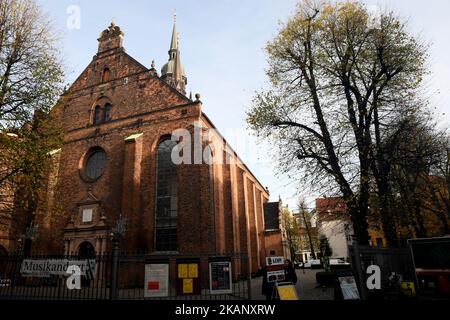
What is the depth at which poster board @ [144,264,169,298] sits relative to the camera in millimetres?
9902

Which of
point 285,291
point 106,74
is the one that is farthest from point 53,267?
point 106,74

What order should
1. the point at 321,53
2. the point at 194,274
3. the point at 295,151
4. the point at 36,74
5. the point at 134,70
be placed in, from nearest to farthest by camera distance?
the point at 194,274
the point at 36,74
the point at 295,151
the point at 321,53
the point at 134,70

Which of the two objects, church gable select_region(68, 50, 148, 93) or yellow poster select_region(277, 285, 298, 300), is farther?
church gable select_region(68, 50, 148, 93)

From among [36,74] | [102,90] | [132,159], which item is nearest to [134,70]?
[102,90]

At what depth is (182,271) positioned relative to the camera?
9.99 m

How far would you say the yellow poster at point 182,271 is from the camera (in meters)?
9.95

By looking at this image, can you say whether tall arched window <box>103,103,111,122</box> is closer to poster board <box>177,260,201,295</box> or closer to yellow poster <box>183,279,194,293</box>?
poster board <box>177,260,201,295</box>

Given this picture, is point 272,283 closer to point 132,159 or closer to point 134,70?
point 132,159

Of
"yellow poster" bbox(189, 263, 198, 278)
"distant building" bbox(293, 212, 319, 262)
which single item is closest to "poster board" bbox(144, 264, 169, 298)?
"yellow poster" bbox(189, 263, 198, 278)

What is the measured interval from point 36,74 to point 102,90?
36.8 feet

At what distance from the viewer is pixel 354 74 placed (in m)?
14.0

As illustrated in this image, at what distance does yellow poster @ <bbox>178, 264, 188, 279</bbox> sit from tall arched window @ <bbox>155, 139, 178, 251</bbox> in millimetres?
7577

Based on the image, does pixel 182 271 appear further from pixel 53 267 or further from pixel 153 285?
pixel 53 267

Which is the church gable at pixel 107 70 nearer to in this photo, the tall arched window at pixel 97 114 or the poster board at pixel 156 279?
the tall arched window at pixel 97 114
